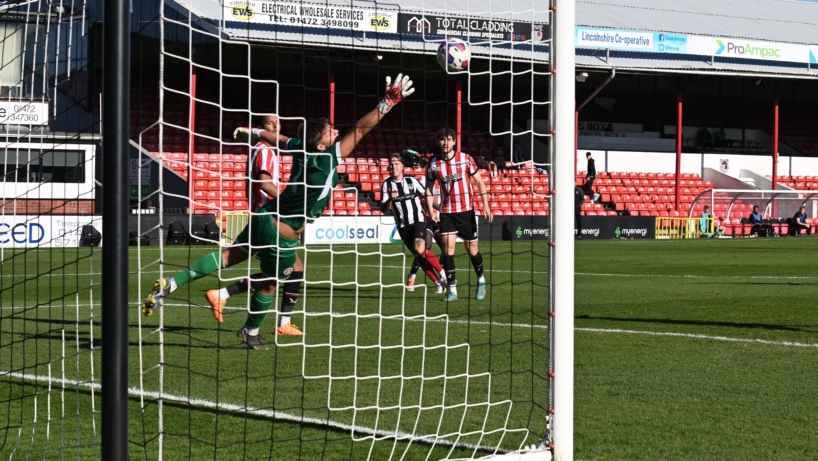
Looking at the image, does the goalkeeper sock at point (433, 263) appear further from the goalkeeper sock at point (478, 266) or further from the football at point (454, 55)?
the football at point (454, 55)

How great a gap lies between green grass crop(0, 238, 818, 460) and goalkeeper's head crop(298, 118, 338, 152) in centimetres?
68

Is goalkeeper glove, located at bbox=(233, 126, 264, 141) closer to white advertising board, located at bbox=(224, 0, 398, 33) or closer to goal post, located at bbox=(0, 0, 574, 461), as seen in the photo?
goal post, located at bbox=(0, 0, 574, 461)

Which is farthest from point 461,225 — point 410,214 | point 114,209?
point 114,209

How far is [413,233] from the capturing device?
12.1m

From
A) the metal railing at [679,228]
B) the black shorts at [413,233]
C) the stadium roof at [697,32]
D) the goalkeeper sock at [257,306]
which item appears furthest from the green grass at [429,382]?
the metal railing at [679,228]

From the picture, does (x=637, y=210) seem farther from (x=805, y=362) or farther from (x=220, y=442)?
(x=220, y=442)

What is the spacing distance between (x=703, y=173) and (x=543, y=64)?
36502mm

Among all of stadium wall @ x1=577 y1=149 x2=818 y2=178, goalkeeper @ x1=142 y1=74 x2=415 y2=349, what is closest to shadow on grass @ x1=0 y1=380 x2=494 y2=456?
goalkeeper @ x1=142 y1=74 x2=415 y2=349

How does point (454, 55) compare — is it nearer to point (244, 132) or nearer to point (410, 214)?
point (244, 132)

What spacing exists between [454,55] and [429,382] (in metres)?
1.92

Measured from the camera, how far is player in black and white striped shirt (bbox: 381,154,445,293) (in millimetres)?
11852

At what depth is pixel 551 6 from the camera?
14.4 feet

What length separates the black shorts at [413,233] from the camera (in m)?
12.1

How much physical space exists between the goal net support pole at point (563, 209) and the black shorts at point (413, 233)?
7.61m
